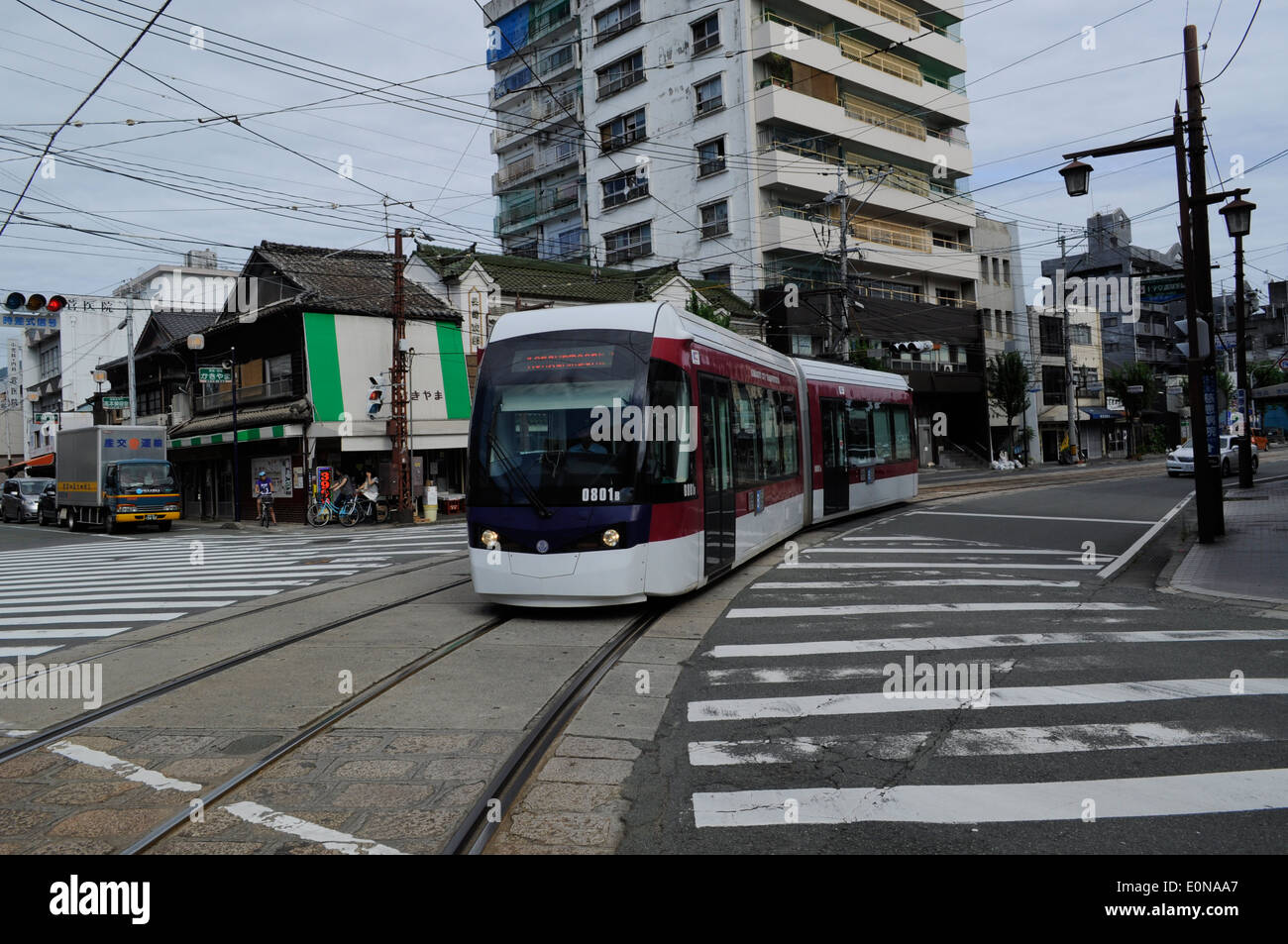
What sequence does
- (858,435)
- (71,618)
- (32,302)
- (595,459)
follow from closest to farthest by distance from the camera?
(595,459)
(71,618)
(32,302)
(858,435)

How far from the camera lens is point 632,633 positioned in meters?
9.13

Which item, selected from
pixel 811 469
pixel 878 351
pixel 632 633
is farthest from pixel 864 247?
pixel 632 633

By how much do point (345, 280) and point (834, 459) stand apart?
73.8 ft

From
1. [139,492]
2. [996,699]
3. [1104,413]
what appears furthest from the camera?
[1104,413]

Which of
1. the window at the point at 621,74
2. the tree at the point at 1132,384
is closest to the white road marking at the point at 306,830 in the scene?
the window at the point at 621,74

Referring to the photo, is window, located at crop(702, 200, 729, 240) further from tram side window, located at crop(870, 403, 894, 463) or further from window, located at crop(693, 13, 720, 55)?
tram side window, located at crop(870, 403, 894, 463)

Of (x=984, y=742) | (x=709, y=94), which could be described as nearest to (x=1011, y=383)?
(x=709, y=94)

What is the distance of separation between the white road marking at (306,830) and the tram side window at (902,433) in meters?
20.1

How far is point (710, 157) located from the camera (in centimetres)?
4556

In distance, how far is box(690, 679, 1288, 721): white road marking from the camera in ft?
20.9

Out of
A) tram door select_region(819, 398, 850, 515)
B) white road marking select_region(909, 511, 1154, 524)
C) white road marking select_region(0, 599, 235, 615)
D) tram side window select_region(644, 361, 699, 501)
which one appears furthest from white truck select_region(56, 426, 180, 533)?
tram side window select_region(644, 361, 699, 501)

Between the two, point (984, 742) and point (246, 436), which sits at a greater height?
point (246, 436)

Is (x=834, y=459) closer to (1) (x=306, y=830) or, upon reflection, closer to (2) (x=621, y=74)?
(1) (x=306, y=830)

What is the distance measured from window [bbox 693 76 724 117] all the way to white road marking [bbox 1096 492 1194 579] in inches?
1194
